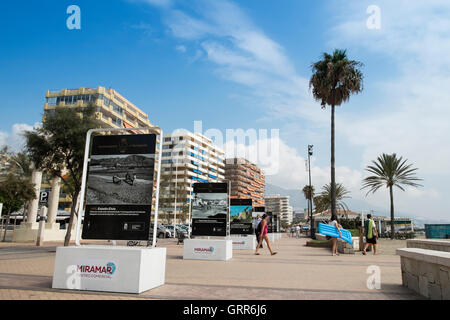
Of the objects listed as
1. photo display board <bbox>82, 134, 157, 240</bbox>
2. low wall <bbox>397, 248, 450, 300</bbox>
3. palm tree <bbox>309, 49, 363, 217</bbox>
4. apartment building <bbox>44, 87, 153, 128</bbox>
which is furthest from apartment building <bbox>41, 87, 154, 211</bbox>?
low wall <bbox>397, 248, 450, 300</bbox>

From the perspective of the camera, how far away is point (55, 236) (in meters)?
25.8

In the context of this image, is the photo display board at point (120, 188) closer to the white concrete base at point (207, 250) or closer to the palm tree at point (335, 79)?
the white concrete base at point (207, 250)

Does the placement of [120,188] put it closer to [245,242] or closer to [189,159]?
[245,242]

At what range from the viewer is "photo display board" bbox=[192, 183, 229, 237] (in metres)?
13.6

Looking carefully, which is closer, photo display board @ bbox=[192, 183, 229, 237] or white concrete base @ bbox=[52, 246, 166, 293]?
white concrete base @ bbox=[52, 246, 166, 293]

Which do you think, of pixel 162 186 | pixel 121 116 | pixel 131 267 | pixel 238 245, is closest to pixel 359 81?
pixel 238 245

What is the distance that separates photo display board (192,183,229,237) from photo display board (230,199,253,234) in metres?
6.61

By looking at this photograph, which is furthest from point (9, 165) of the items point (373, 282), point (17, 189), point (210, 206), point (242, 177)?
point (242, 177)

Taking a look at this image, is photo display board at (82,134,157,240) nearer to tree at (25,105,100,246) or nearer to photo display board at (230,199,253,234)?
tree at (25,105,100,246)

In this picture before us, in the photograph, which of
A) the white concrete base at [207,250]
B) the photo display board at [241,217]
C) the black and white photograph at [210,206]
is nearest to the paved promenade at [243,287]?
the white concrete base at [207,250]

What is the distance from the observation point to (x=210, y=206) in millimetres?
13883

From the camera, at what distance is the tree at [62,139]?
16.1 m
